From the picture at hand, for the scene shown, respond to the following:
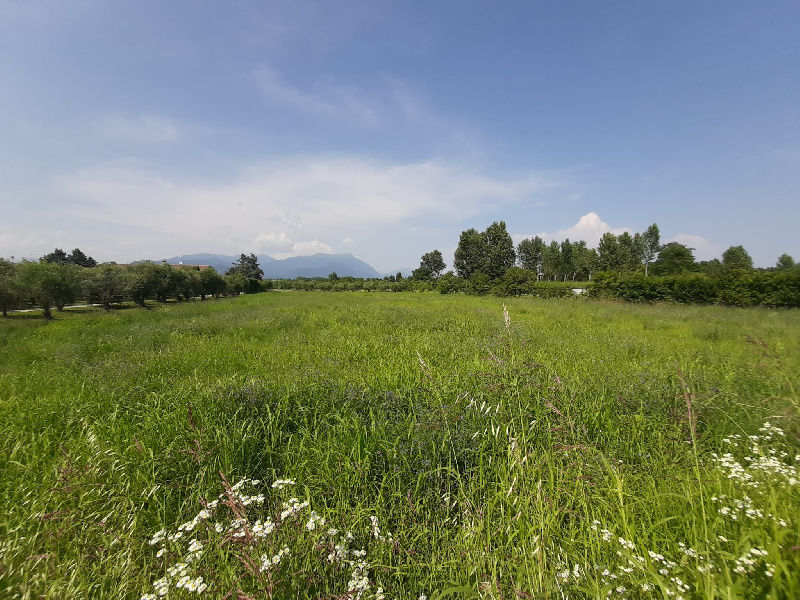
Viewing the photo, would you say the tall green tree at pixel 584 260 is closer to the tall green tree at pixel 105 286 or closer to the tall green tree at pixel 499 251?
the tall green tree at pixel 499 251

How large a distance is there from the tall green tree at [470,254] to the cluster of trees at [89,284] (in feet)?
182

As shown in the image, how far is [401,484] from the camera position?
121 inches

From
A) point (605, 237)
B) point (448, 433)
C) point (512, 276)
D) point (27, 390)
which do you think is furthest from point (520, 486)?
point (605, 237)

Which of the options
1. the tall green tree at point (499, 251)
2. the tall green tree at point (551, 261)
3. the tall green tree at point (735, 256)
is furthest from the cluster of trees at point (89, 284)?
the tall green tree at point (735, 256)

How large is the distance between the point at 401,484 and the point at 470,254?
241 feet

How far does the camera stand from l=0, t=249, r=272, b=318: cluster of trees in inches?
1053

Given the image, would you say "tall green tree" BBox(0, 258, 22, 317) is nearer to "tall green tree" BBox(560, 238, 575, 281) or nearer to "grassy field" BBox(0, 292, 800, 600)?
"grassy field" BBox(0, 292, 800, 600)

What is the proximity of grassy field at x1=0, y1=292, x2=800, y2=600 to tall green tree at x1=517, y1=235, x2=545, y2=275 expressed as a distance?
9677cm

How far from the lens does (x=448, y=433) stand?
3.40m

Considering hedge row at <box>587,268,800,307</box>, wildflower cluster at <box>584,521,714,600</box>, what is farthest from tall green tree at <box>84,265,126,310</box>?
hedge row at <box>587,268,800,307</box>

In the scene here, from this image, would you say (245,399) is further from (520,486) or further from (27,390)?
(27,390)

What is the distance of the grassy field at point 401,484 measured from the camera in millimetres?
1888

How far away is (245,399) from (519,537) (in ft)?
13.6

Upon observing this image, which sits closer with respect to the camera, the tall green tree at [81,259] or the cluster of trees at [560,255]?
the cluster of trees at [560,255]
